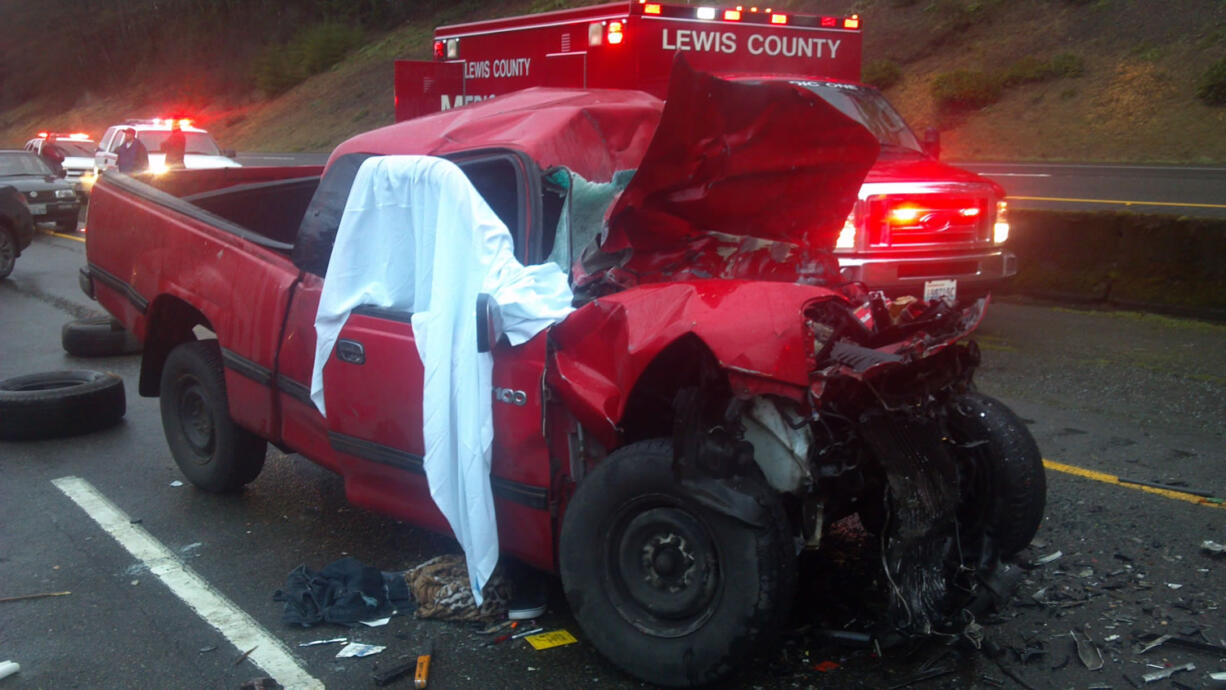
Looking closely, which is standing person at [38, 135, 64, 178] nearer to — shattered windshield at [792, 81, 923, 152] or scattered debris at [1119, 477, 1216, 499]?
shattered windshield at [792, 81, 923, 152]

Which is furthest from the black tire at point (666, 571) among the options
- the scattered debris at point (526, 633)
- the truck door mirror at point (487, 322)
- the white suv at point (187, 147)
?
the white suv at point (187, 147)

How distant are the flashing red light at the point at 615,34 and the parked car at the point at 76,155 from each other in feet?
57.7

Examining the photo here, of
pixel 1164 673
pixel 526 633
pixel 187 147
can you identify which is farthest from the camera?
pixel 187 147

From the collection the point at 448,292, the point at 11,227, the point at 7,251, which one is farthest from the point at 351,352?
the point at 11,227

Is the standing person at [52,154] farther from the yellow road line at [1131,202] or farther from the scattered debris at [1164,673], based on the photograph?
the scattered debris at [1164,673]

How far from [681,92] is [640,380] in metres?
1.00

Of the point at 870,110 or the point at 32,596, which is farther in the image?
the point at 870,110

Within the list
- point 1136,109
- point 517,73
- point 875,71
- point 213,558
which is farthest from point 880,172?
point 875,71

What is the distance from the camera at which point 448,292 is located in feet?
13.4

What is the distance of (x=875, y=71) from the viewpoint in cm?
3353

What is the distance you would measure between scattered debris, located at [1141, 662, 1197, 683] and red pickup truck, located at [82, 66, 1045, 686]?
598 mm

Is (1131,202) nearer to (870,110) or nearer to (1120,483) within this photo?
(870,110)

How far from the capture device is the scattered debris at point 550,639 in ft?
13.2

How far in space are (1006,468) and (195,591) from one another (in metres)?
3.26
